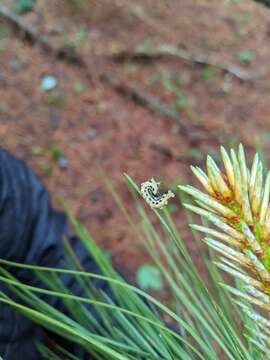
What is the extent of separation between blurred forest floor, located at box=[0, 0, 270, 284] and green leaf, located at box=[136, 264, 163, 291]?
0.15 feet

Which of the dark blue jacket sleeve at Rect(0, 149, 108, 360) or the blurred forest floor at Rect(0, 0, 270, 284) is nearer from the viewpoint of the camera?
the dark blue jacket sleeve at Rect(0, 149, 108, 360)

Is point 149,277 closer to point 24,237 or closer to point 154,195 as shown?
point 24,237

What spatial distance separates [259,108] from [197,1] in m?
0.96

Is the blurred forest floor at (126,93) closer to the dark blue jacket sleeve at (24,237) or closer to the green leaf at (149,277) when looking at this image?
the green leaf at (149,277)

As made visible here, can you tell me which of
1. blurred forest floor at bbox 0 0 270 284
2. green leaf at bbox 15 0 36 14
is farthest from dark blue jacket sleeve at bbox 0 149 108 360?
green leaf at bbox 15 0 36 14

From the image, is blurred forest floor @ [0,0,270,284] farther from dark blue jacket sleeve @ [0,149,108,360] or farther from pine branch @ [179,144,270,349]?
pine branch @ [179,144,270,349]

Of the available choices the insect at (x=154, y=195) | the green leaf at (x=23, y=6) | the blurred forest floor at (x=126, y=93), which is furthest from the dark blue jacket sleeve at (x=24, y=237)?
the green leaf at (x=23, y=6)

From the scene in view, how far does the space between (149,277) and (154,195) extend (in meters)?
1.67

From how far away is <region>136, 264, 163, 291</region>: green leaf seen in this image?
6.40 feet

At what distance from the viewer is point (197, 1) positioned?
122 inches

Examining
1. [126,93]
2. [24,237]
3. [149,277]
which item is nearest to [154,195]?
[24,237]

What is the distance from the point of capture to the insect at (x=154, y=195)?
335 mm

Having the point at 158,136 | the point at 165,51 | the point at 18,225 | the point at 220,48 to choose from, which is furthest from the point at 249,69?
the point at 18,225

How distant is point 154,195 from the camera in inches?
13.4
